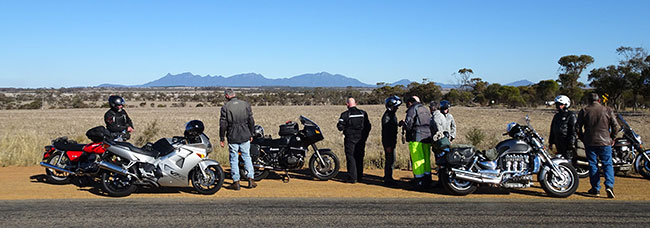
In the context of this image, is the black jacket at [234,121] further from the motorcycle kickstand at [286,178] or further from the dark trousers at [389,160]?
the dark trousers at [389,160]

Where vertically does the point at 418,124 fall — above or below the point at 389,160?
above

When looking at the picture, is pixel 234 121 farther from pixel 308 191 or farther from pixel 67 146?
pixel 67 146

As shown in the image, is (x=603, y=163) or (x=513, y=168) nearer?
(x=603, y=163)

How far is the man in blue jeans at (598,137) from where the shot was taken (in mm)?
8836

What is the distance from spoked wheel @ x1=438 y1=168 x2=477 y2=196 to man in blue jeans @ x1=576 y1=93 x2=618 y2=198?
6.65 ft

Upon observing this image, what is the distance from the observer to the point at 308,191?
31.8 feet

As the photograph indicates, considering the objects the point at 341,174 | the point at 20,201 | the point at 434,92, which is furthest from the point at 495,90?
the point at 20,201

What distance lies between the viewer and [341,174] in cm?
1170

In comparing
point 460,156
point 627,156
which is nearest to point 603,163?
point 627,156

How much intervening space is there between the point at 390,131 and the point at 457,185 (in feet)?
5.72

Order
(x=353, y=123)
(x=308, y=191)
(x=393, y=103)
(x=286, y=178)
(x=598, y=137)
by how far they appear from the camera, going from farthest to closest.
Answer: (x=286, y=178)
(x=353, y=123)
(x=393, y=103)
(x=308, y=191)
(x=598, y=137)

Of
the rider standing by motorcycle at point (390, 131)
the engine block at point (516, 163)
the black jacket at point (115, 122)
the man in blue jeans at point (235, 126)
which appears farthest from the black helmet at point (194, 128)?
the engine block at point (516, 163)

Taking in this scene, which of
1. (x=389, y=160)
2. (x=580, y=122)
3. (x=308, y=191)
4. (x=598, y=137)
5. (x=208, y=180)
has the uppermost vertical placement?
(x=580, y=122)

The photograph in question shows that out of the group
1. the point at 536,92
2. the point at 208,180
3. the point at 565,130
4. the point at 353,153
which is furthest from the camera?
the point at 536,92
